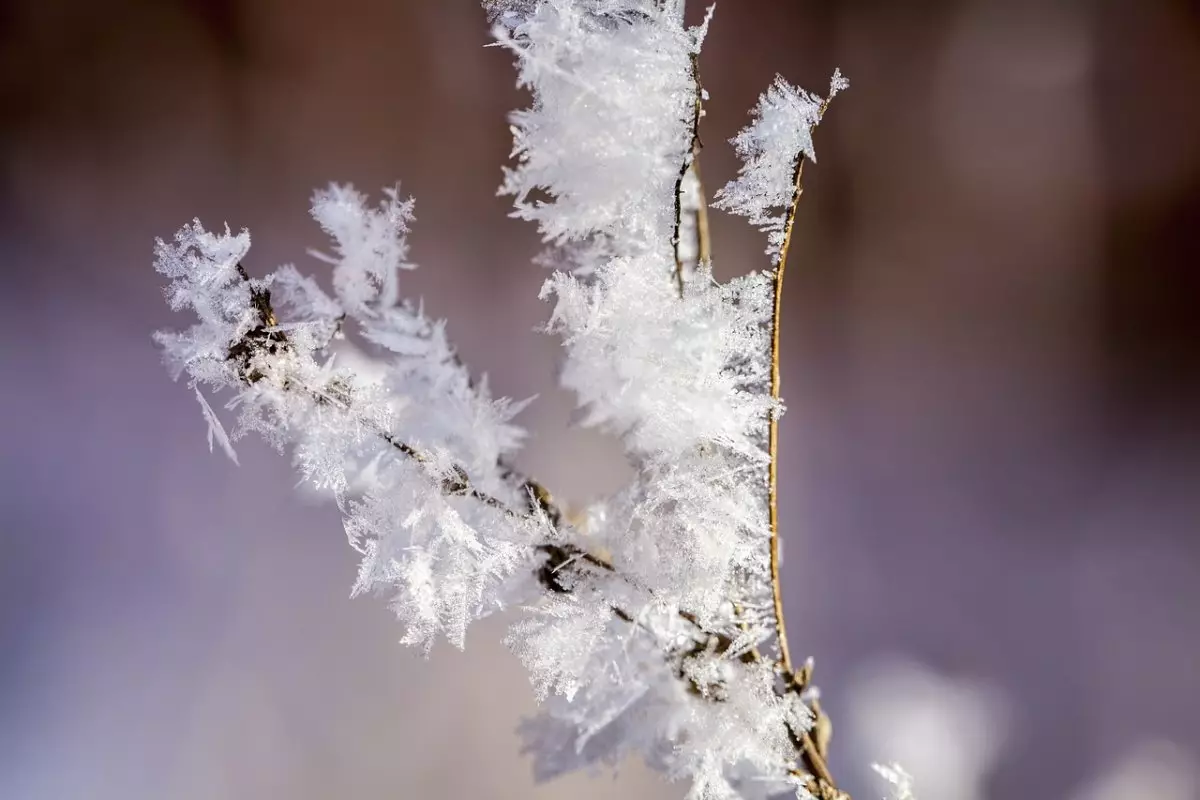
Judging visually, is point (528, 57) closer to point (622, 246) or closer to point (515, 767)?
point (622, 246)

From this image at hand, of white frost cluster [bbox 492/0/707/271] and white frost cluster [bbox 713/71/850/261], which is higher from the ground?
white frost cluster [bbox 492/0/707/271]

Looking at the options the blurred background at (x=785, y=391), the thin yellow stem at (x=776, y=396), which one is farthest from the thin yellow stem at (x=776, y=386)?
the blurred background at (x=785, y=391)

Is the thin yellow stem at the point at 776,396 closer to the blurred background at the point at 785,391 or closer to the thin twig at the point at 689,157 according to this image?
the thin twig at the point at 689,157

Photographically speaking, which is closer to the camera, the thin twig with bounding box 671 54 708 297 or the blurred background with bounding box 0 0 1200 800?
the thin twig with bounding box 671 54 708 297

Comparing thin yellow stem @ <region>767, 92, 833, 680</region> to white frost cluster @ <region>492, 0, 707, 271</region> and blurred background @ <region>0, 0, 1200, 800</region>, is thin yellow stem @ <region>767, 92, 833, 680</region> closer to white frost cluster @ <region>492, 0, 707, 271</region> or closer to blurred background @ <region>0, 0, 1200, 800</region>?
white frost cluster @ <region>492, 0, 707, 271</region>

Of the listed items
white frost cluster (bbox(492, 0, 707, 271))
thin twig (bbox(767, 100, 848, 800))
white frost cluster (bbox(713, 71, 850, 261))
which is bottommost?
thin twig (bbox(767, 100, 848, 800))

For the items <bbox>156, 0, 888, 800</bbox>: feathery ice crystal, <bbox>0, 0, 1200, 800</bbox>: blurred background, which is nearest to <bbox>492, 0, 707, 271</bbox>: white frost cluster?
<bbox>156, 0, 888, 800</bbox>: feathery ice crystal
